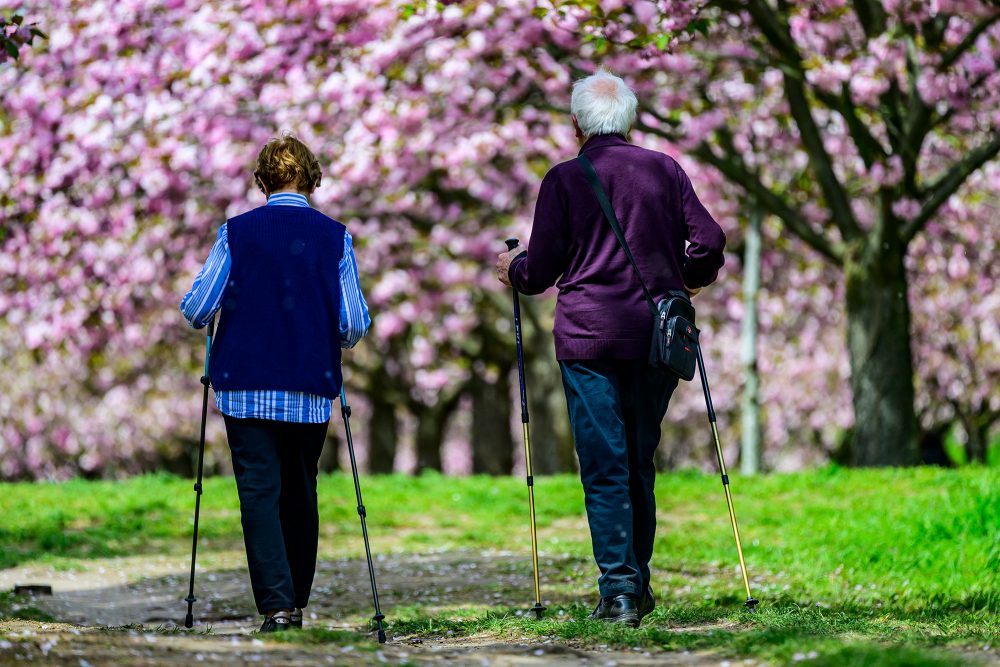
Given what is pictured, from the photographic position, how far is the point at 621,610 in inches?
227

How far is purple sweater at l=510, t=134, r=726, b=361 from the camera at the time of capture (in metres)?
5.80

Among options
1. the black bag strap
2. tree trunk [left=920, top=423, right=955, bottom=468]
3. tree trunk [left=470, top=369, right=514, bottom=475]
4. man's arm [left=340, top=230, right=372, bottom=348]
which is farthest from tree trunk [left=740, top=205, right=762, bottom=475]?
man's arm [left=340, top=230, right=372, bottom=348]

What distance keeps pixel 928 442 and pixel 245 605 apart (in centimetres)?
2042

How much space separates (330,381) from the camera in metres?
5.75

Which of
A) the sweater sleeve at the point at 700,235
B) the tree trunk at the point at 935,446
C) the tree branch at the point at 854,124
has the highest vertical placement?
the tree branch at the point at 854,124

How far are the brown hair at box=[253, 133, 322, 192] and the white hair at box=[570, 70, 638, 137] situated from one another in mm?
1168

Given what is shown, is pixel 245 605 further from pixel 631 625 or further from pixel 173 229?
pixel 173 229

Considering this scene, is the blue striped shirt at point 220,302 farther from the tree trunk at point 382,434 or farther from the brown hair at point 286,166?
the tree trunk at point 382,434

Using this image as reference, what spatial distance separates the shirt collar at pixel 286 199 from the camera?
5.82 metres

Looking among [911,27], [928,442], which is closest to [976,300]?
[928,442]

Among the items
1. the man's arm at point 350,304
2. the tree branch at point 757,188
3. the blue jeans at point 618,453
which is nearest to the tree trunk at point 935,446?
the tree branch at point 757,188

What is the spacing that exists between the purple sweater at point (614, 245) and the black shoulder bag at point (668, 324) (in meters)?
0.04

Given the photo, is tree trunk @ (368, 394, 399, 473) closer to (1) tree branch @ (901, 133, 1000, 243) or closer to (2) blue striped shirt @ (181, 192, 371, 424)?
(1) tree branch @ (901, 133, 1000, 243)

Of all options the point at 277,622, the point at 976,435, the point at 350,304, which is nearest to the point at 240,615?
the point at 277,622
